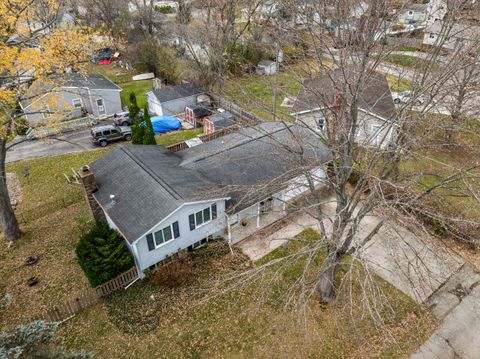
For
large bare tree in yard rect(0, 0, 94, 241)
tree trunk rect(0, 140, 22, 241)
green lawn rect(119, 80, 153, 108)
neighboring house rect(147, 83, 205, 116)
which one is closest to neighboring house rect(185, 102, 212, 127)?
neighboring house rect(147, 83, 205, 116)

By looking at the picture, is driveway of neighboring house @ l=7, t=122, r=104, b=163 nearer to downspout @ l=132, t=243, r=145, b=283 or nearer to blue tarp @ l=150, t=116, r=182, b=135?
blue tarp @ l=150, t=116, r=182, b=135

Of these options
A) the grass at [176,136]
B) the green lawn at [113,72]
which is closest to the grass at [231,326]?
the grass at [176,136]

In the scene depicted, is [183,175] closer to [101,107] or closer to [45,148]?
[45,148]

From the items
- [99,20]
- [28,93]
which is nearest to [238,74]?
[99,20]

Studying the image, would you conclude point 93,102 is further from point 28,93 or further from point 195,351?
point 195,351

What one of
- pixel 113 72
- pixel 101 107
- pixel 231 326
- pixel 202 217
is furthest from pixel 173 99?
pixel 231 326

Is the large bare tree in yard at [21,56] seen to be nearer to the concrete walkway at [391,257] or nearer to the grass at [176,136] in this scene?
the grass at [176,136]
